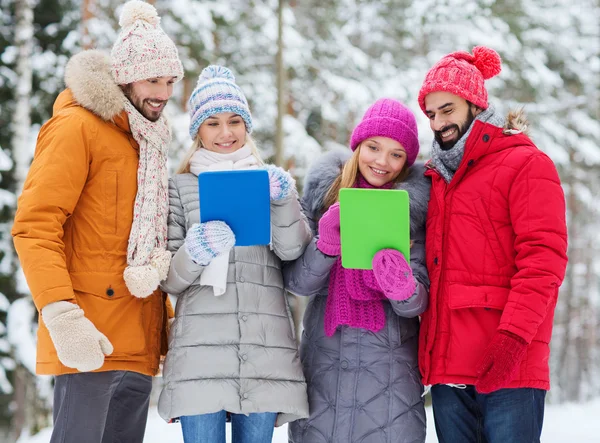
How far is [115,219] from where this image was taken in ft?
10.3

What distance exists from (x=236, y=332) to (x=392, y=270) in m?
0.79

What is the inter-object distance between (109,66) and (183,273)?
109 centimetres

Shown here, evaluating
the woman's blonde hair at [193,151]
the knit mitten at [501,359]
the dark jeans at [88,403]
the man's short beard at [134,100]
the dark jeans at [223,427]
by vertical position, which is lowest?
the dark jeans at [223,427]

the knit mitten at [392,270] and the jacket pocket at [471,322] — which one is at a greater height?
the knit mitten at [392,270]

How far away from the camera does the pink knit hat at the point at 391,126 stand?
11.3 feet

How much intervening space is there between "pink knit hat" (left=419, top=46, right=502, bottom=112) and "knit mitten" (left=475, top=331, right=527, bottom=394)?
1124 millimetres

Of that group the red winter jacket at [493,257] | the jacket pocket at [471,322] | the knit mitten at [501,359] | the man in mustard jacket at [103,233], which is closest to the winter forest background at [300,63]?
the man in mustard jacket at [103,233]

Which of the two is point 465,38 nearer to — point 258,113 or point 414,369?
point 258,113

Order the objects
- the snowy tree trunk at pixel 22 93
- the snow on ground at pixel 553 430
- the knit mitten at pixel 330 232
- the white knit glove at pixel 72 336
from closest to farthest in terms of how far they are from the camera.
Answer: the white knit glove at pixel 72 336 → the knit mitten at pixel 330 232 → the snow on ground at pixel 553 430 → the snowy tree trunk at pixel 22 93

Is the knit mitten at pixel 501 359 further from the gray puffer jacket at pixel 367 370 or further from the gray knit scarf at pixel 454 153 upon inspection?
the gray knit scarf at pixel 454 153

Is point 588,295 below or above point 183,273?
below

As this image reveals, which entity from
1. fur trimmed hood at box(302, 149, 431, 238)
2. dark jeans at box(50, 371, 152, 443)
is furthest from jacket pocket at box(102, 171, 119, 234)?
fur trimmed hood at box(302, 149, 431, 238)

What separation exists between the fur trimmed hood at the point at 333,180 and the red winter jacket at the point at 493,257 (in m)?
0.10

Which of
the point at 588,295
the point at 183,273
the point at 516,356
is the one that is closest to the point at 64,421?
the point at 183,273
